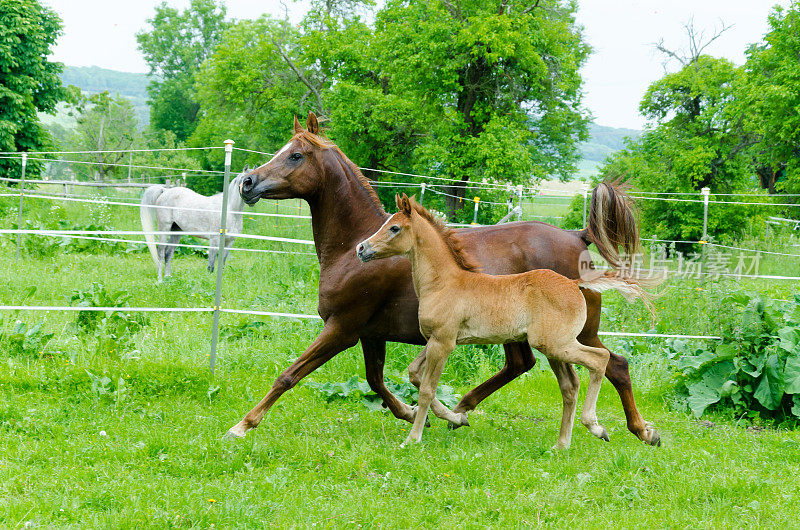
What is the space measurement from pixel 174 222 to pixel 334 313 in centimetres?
886

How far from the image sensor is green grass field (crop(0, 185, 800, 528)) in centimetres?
364

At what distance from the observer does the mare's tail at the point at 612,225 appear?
17.0 feet

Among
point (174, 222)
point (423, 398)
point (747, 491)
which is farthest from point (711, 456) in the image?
point (174, 222)

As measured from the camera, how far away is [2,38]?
26281 mm

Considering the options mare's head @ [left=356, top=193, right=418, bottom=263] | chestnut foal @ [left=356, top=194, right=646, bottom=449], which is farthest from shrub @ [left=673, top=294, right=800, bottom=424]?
mare's head @ [left=356, top=193, right=418, bottom=263]

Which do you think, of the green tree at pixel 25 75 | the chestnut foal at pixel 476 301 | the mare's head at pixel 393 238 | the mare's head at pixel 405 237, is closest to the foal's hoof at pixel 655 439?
the chestnut foal at pixel 476 301

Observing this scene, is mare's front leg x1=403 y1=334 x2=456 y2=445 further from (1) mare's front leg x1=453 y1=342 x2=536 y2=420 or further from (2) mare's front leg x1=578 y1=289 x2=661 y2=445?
(2) mare's front leg x1=578 y1=289 x2=661 y2=445

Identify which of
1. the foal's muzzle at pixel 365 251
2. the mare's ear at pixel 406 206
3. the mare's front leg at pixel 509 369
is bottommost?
the mare's front leg at pixel 509 369

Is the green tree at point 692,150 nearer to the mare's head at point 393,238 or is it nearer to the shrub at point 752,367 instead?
the shrub at point 752,367

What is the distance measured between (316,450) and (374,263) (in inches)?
55.5

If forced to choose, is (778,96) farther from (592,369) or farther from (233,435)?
(233,435)

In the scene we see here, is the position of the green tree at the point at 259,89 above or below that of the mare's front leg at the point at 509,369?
above

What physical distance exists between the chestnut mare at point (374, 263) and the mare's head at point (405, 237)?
0.39 m

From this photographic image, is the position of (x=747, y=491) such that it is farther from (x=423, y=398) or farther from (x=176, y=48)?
(x=176, y=48)
